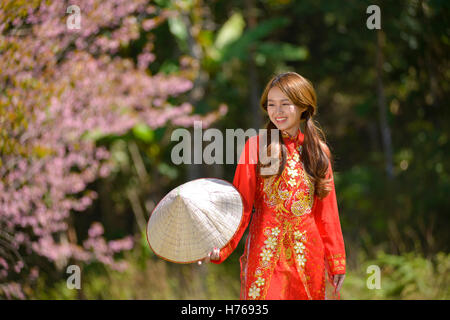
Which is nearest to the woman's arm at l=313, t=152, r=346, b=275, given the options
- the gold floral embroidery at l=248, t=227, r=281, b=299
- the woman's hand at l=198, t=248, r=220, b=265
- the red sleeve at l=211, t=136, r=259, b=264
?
the gold floral embroidery at l=248, t=227, r=281, b=299

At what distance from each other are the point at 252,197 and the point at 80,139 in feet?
12.0

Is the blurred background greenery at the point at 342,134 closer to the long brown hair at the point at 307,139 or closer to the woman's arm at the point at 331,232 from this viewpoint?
the long brown hair at the point at 307,139

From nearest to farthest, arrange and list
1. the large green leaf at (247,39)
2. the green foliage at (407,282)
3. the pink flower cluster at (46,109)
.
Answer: the pink flower cluster at (46,109) < the green foliage at (407,282) < the large green leaf at (247,39)

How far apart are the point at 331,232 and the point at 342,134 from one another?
363 inches

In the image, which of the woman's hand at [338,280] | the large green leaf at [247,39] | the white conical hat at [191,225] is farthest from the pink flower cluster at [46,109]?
the woman's hand at [338,280]

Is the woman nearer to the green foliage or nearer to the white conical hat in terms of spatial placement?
the white conical hat

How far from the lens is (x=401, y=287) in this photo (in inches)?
170

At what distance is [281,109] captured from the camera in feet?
7.18

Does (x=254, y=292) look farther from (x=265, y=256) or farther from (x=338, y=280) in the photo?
(x=338, y=280)

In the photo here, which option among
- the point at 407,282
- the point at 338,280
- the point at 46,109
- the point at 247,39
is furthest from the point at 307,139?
the point at 247,39

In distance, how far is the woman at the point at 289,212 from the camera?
216cm

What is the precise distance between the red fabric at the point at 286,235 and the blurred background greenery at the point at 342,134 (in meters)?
0.60

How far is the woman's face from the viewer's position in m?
2.19
